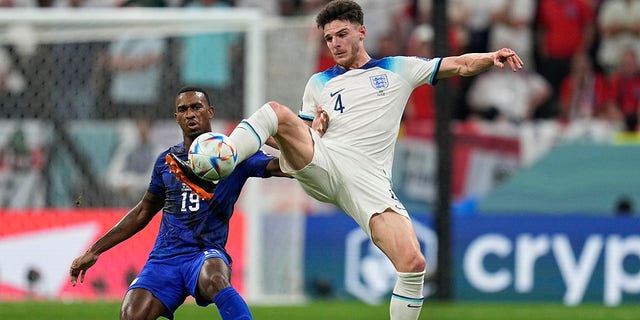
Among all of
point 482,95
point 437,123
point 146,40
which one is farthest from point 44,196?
point 482,95

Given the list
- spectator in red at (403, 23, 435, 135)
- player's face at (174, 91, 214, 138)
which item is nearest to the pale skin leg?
player's face at (174, 91, 214, 138)

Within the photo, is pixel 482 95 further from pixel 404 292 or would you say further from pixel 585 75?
pixel 404 292

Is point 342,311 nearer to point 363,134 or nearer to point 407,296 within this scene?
point 407,296

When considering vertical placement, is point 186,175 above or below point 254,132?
below

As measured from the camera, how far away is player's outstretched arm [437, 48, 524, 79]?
858 centimetres

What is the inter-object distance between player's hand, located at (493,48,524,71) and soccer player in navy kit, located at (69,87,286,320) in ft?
5.22

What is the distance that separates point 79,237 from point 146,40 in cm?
239

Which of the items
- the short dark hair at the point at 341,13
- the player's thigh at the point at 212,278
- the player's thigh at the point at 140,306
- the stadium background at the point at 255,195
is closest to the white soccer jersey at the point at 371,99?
the short dark hair at the point at 341,13

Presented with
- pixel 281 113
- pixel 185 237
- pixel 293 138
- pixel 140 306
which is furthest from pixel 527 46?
pixel 140 306

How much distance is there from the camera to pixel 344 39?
9.17 metres

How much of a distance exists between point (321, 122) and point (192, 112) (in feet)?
2.94

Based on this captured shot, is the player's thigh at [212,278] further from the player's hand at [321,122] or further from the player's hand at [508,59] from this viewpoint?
the player's hand at [508,59]

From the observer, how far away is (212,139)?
799 centimetres

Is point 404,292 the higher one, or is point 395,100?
point 395,100
